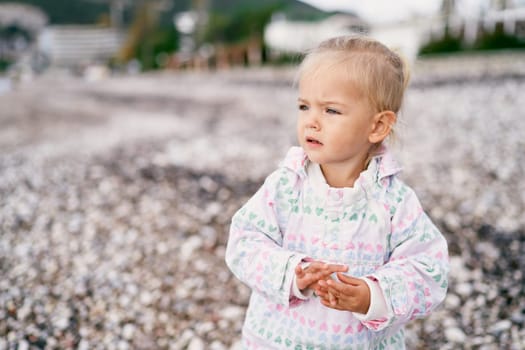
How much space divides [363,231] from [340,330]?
0.50m

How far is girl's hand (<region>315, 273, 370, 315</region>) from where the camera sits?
2326mm

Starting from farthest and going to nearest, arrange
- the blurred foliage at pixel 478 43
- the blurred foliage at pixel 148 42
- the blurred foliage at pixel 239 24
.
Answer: the blurred foliage at pixel 148 42 → the blurred foliage at pixel 239 24 → the blurred foliage at pixel 478 43

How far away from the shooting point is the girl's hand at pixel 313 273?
2.32 m

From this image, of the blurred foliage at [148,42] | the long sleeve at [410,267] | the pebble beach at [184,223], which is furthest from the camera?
the blurred foliage at [148,42]

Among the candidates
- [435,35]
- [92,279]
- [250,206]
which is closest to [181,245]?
[92,279]

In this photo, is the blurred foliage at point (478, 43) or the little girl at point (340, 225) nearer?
the little girl at point (340, 225)

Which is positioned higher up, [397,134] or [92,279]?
[397,134]

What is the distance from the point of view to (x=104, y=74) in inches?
2500

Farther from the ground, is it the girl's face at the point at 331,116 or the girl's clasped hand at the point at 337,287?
the girl's face at the point at 331,116

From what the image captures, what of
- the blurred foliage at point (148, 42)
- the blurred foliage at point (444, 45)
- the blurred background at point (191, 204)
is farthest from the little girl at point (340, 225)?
the blurred foliage at point (148, 42)

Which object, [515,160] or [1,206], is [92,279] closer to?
[1,206]

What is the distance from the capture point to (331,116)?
2.57m

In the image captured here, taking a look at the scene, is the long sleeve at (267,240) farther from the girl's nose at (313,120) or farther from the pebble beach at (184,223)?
the pebble beach at (184,223)

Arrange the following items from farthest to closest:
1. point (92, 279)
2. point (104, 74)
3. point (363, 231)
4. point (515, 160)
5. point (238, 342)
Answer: point (104, 74)
point (515, 160)
point (92, 279)
point (238, 342)
point (363, 231)
